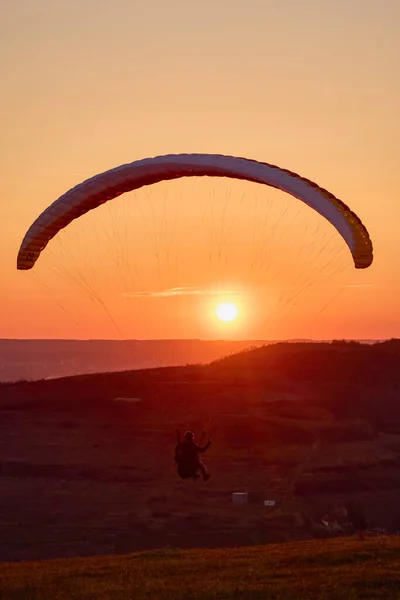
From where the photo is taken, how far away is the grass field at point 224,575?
64.8ft

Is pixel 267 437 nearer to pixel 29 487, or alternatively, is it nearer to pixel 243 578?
pixel 29 487

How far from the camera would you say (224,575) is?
22656 mm

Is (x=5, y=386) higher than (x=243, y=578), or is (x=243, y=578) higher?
(x=5, y=386)

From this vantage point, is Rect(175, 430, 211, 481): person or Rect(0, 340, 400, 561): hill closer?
Rect(175, 430, 211, 481): person

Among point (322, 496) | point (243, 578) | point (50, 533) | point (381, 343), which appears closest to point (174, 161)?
point (243, 578)

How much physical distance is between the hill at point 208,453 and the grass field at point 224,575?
8704mm

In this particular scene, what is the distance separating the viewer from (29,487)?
48969 mm

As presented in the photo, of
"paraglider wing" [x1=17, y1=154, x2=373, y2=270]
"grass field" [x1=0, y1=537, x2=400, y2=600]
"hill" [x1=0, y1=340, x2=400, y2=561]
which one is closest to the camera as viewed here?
"grass field" [x1=0, y1=537, x2=400, y2=600]

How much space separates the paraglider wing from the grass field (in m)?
7.31

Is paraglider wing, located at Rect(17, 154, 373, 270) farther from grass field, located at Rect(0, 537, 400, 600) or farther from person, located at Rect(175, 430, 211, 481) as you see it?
grass field, located at Rect(0, 537, 400, 600)

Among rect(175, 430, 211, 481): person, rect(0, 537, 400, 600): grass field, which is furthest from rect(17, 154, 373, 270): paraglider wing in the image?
rect(0, 537, 400, 600): grass field

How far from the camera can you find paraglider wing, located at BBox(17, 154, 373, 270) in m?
24.0

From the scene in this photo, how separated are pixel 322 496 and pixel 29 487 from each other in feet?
47.4

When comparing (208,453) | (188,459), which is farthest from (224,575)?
(208,453)
